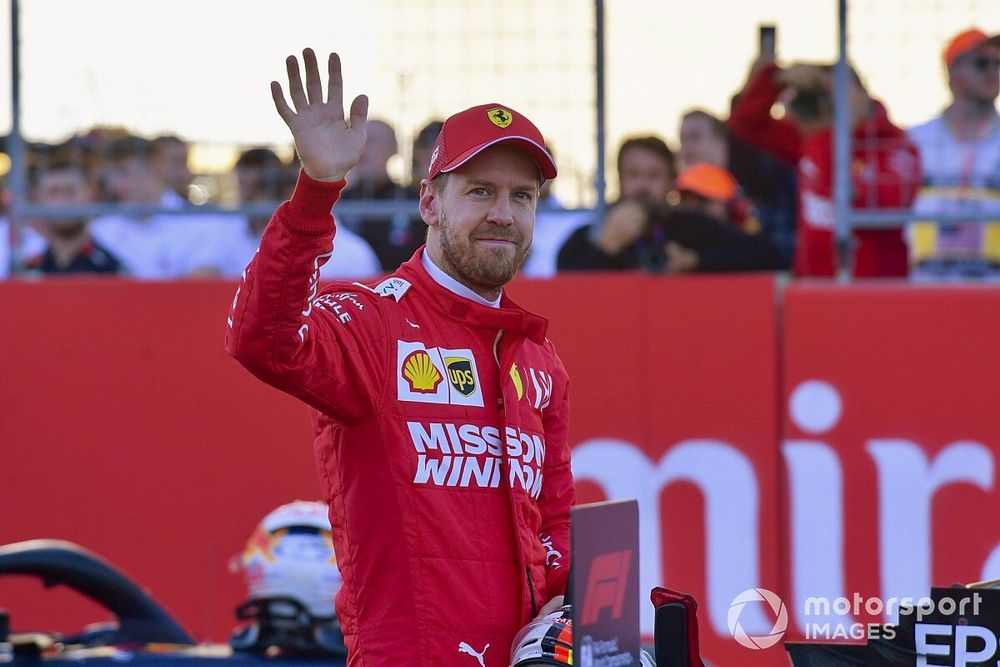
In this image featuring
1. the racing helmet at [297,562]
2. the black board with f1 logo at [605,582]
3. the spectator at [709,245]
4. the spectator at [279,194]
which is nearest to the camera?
the black board with f1 logo at [605,582]

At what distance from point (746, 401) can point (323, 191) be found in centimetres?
332

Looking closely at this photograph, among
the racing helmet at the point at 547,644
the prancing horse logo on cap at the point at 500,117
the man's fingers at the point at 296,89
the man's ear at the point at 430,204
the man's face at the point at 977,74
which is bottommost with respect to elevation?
the racing helmet at the point at 547,644

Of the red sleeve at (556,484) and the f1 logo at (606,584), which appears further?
the red sleeve at (556,484)

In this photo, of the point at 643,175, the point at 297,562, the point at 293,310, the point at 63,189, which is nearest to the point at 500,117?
the point at 293,310

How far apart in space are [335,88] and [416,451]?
0.81m

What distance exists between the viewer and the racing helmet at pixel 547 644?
3271 millimetres

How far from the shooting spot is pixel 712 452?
6270mm

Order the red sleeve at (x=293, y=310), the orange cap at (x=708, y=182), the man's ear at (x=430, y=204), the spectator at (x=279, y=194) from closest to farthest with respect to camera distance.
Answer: the red sleeve at (x=293, y=310), the man's ear at (x=430, y=204), the spectator at (x=279, y=194), the orange cap at (x=708, y=182)

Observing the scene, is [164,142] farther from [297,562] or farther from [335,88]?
[335,88]

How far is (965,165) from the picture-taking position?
621 centimetres

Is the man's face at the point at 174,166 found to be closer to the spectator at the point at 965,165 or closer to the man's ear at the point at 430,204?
the spectator at the point at 965,165

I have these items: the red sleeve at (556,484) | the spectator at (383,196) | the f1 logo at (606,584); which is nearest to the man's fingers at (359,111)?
the red sleeve at (556,484)

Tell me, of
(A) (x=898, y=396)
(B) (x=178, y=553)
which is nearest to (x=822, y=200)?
(A) (x=898, y=396)

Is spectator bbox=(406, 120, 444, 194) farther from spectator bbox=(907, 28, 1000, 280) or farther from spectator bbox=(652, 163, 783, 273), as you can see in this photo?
spectator bbox=(907, 28, 1000, 280)
